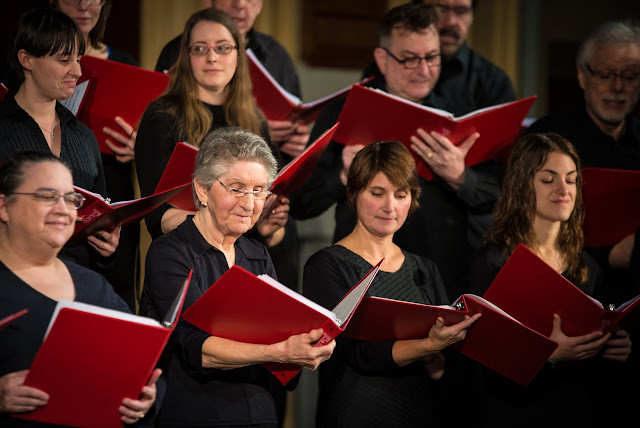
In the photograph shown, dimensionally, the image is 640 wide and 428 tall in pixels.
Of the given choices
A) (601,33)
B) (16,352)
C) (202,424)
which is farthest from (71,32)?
(601,33)

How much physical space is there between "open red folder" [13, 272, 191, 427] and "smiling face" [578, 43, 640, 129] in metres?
2.19

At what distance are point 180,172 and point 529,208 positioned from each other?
1259 mm

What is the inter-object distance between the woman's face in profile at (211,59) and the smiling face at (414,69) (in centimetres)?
69

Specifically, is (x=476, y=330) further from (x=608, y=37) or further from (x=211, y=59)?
(x=608, y=37)

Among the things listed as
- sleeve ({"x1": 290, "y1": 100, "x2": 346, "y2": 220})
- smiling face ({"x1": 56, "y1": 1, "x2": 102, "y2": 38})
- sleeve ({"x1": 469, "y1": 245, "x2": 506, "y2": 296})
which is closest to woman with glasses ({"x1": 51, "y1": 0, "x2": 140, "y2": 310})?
smiling face ({"x1": 56, "y1": 1, "x2": 102, "y2": 38})

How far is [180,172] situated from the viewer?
A: 2.74 meters

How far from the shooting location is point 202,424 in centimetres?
234

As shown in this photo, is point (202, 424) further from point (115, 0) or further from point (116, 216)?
point (115, 0)

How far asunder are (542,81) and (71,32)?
3596 millimetres

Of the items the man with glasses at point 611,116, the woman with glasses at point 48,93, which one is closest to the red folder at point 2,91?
the woman with glasses at point 48,93

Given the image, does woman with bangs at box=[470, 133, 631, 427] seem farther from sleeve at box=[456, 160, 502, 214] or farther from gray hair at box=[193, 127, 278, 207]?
gray hair at box=[193, 127, 278, 207]

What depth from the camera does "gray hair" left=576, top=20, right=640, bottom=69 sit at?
359 cm

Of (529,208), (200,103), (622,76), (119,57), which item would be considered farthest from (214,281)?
(622,76)

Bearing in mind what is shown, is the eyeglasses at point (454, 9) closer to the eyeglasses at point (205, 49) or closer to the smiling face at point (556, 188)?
the smiling face at point (556, 188)
